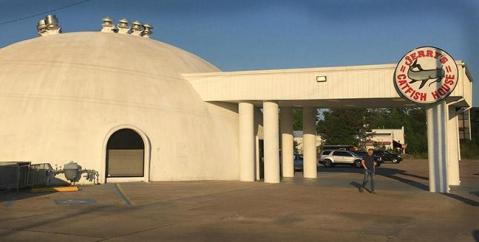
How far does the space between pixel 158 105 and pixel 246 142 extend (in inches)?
167

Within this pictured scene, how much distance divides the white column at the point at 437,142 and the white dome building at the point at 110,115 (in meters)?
8.60

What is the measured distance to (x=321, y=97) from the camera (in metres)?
21.4

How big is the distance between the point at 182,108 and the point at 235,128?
3042 mm

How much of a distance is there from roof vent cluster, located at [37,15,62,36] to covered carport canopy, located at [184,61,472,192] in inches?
338

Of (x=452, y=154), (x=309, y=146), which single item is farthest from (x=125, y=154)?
(x=452, y=154)

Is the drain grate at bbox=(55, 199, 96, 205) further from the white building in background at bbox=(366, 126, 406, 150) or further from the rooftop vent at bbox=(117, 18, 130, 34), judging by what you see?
the white building in background at bbox=(366, 126, 406, 150)

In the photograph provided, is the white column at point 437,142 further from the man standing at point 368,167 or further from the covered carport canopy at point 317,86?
the man standing at point 368,167

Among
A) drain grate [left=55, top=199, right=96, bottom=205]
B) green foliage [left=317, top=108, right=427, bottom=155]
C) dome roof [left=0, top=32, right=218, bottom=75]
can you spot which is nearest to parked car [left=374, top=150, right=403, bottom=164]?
green foliage [left=317, top=108, right=427, bottom=155]

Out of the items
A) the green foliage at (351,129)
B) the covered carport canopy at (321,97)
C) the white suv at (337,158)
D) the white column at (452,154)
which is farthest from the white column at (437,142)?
the green foliage at (351,129)

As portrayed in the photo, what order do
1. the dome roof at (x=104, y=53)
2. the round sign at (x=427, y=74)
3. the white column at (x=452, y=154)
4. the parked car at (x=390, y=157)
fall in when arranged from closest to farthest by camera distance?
the round sign at (x=427, y=74) < the white column at (x=452, y=154) < the dome roof at (x=104, y=53) < the parked car at (x=390, y=157)

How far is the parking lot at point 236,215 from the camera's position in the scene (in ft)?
30.9

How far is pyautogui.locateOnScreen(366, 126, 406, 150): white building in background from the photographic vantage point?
Result: 79.4m

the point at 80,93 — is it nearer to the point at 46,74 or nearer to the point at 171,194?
the point at 46,74

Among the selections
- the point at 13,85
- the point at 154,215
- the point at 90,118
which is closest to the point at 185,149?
the point at 90,118
